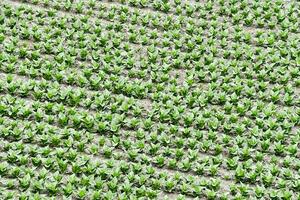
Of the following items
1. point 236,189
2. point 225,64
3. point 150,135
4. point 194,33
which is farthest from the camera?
point 194,33

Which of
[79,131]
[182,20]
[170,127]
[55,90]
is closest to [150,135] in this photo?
[170,127]

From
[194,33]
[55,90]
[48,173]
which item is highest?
[194,33]

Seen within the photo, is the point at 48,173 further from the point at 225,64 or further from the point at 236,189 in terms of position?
the point at 225,64

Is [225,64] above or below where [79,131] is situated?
above

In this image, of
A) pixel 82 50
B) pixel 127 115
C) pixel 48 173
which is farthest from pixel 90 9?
pixel 48 173

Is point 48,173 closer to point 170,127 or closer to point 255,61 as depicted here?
point 170,127

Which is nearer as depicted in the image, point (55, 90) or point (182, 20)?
point (55, 90)

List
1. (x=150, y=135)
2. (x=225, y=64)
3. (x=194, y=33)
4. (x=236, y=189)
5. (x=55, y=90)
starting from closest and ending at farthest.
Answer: (x=236, y=189), (x=150, y=135), (x=55, y=90), (x=225, y=64), (x=194, y=33)
